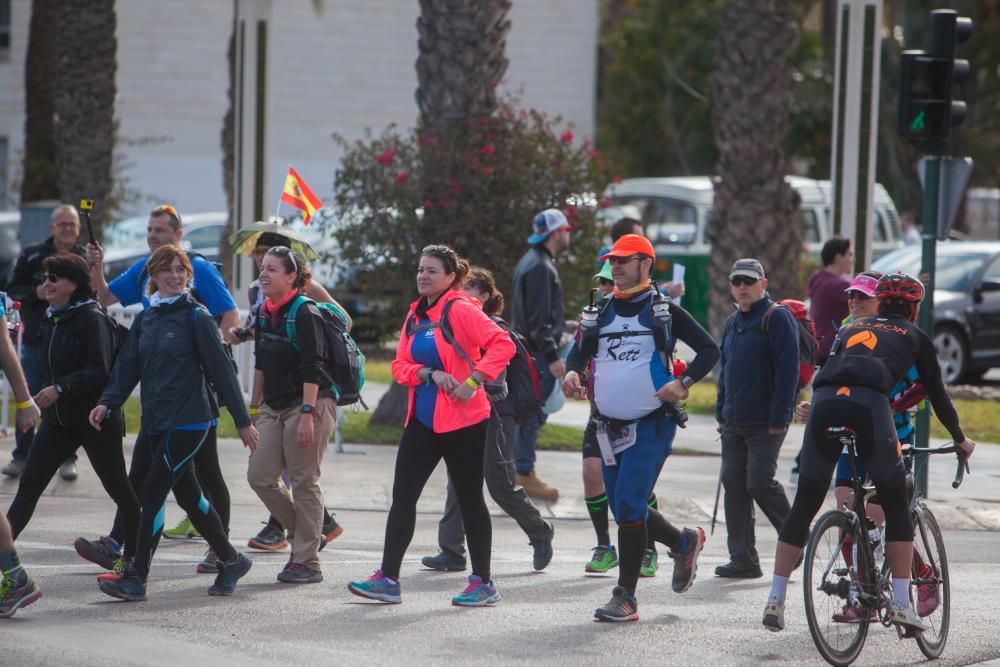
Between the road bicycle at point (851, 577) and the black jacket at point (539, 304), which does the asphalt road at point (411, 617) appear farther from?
the black jacket at point (539, 304)

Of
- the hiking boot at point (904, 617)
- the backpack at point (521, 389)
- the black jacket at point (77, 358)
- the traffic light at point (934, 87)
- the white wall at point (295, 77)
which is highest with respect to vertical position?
the white wall at point (295, 77)

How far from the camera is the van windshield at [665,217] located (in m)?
22.7

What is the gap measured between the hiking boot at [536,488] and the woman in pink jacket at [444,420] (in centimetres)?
319

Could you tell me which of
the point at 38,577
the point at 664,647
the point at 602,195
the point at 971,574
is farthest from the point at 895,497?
the point at 602,195

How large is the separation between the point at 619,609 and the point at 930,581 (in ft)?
4.65

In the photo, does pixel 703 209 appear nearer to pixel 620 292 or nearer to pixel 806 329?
pixel 806 329

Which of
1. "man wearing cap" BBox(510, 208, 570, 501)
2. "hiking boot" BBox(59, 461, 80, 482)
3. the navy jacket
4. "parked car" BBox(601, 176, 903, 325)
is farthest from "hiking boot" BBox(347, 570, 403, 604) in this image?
"parked car" BBox(601, 176, 903, 325)

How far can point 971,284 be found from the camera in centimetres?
2025

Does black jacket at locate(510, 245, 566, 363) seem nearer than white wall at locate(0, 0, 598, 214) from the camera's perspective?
Yes

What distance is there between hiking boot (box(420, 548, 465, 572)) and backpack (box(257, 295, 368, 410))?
1.09 m

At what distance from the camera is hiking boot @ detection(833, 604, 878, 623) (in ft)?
22.5

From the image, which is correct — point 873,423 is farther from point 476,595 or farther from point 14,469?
point 14,469

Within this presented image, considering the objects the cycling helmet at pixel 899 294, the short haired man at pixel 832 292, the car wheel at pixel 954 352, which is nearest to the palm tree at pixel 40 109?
the car wheel at pixel 954 352

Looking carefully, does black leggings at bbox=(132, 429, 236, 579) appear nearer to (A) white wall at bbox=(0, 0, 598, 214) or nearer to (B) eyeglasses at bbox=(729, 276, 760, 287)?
(B) eyeglasses at bbox=(729, 276, 760, 287)
